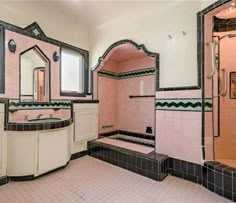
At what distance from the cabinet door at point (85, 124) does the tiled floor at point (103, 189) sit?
0.77 m

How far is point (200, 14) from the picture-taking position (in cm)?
210

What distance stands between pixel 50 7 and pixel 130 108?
8.64 ft

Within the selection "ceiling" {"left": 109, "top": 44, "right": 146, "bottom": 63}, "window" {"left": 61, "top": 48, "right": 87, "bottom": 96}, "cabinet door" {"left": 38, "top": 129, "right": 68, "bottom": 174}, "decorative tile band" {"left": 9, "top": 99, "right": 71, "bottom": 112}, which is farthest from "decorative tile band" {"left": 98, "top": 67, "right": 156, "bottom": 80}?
"cabinet door" {"left": 38, "top": 129, "right": 68, "bottom": 174}

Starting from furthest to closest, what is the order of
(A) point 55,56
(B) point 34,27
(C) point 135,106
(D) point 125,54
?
(C) point 135,106 < (D) point 125,54 < (A) point 55,56 < (B) point 34,27

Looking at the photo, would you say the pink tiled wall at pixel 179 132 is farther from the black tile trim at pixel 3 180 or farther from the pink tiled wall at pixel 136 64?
the black tile trim at pixel 3 180

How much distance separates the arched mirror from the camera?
2.51m

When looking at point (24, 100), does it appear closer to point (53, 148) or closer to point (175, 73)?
point (53, 148)

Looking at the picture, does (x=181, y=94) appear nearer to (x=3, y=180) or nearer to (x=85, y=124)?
(x=85, y=124)

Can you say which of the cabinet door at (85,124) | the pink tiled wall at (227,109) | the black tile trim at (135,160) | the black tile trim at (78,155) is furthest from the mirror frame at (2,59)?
the pink tiled wall at (227,109)

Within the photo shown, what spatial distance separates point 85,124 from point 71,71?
1071 millimetres

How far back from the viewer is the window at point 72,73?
3.13 metres

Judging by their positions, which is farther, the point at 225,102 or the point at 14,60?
the point at 225,102

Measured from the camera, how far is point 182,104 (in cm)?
226

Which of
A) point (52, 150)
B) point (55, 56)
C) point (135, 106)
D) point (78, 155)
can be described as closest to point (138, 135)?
point (135, 106)
